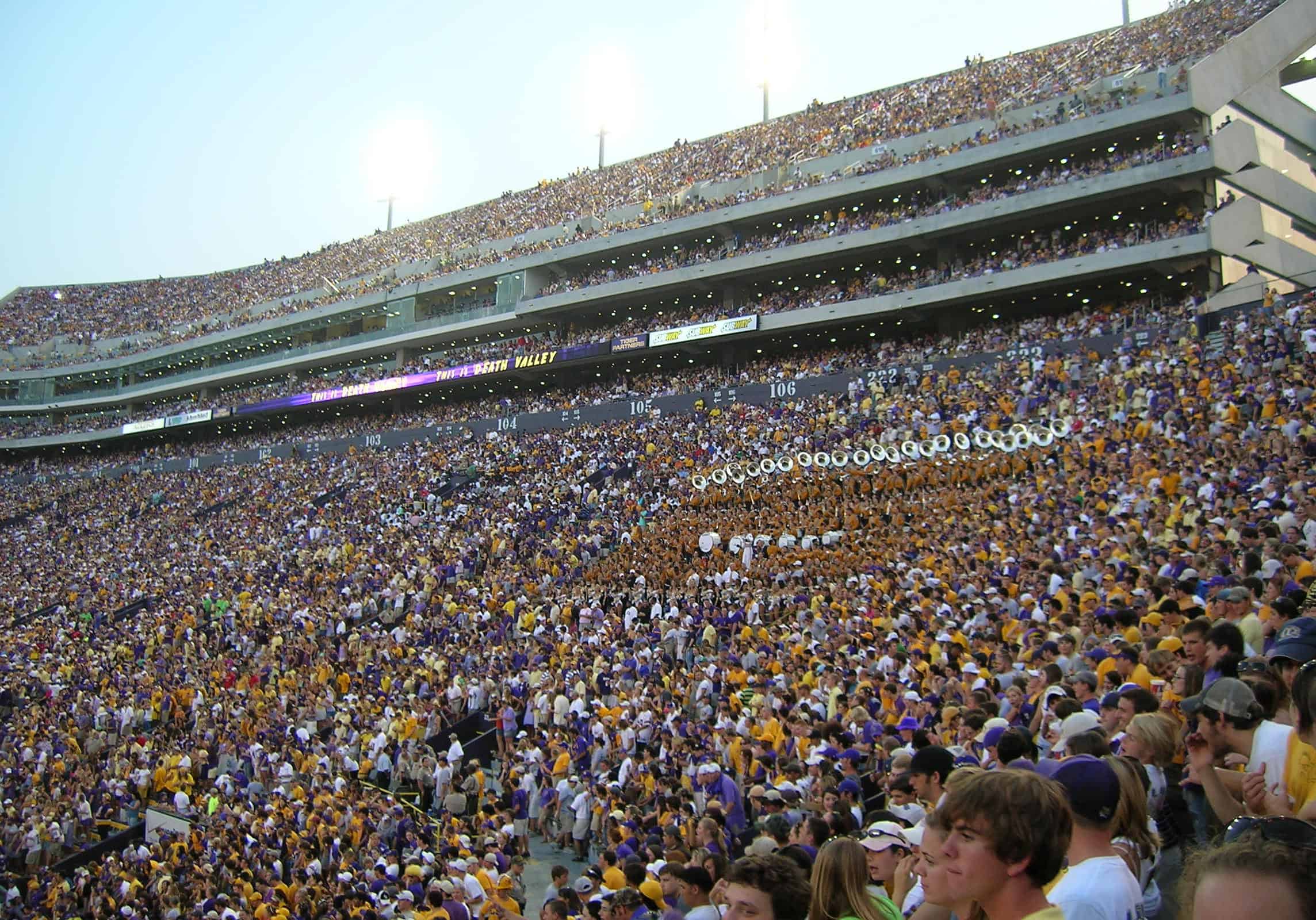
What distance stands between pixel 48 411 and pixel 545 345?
1707 inches

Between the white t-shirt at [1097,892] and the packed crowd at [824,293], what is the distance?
103ft

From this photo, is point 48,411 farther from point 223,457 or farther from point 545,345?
point 545,345

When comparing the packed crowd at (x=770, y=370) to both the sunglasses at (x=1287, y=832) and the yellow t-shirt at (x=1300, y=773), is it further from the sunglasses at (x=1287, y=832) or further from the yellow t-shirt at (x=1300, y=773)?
the sunglasses at (x=1287, y=832)

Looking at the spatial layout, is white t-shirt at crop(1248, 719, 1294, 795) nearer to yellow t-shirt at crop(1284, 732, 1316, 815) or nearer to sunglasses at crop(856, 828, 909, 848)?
yellow t-shirt at crop(1284, 732, 1316, 815)

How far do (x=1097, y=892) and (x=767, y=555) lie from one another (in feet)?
64.9

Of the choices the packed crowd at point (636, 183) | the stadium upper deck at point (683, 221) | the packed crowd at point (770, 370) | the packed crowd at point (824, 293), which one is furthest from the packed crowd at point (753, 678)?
the packed crowd at point (636, 183)

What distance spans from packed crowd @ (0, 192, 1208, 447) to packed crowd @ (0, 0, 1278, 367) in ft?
13.5

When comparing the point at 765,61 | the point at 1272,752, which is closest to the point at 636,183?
the point at 765,61

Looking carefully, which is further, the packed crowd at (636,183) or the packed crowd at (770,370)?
the packed crowd at (636,183)

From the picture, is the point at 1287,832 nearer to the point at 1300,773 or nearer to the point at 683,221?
the point at 1300,773

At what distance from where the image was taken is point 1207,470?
15930 millimetres

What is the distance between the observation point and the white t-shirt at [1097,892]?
3154mm

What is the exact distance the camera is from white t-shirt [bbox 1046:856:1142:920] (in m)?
3.15

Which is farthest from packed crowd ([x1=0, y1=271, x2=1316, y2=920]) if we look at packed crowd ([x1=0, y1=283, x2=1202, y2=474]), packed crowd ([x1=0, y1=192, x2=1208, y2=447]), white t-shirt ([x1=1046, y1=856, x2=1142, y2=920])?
packed crowd ([x1=0, y1=192, x2=1208, y2=447])
